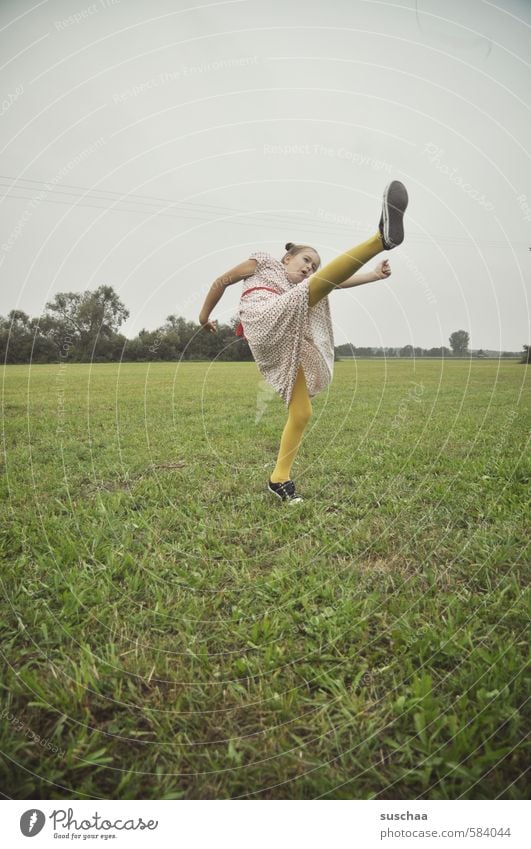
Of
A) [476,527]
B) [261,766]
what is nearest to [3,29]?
[261,766]

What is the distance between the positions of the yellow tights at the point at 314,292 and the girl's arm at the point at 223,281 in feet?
2.77

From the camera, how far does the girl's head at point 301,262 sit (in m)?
3.59

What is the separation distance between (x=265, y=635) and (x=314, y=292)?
7.06ft

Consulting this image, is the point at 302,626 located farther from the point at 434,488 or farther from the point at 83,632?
the point at 434,488

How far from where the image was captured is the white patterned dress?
120 inches

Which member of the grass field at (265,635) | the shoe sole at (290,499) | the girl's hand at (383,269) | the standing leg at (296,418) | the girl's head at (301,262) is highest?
the girl's head at (301,262)

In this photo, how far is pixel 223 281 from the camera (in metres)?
3.43

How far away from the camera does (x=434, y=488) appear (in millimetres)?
3777

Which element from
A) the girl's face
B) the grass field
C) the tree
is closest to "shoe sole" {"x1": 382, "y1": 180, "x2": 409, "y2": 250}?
the girl's face

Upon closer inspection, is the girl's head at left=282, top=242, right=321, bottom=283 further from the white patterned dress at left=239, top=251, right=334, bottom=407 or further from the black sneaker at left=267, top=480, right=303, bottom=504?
the black sneaker at left=267, top=480, right=303, bottom=504

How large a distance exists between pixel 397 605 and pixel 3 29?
17.2 ft

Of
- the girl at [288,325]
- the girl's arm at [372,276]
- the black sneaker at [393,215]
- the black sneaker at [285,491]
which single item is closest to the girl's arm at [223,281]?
the girl at [288,325]

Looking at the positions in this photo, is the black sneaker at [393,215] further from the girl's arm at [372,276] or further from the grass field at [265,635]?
the grass field at [265,635]

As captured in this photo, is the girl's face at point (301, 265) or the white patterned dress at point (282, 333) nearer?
the white patterned dress at point (282, 333)
